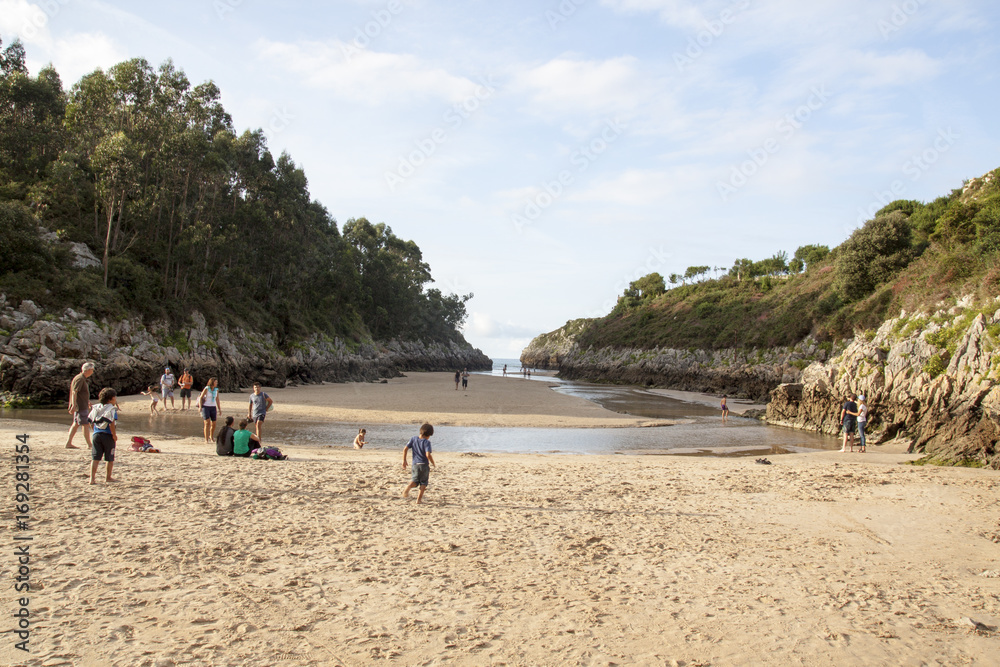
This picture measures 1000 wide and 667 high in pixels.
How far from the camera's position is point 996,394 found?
50.6ft

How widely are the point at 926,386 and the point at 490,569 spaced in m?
19.8

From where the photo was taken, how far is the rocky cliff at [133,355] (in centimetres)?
2347

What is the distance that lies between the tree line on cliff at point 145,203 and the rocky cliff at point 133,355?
53.8 inches

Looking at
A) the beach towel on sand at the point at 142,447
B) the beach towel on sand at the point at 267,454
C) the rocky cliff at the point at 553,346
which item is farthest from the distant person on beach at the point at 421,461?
the rocky cliff at the point at 553,346

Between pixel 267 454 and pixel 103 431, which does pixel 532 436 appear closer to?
pixel 267 454

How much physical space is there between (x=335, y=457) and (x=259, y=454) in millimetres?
1812

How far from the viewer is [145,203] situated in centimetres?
3319

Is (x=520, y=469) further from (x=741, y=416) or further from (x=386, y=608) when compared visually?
(x=741, y=416)

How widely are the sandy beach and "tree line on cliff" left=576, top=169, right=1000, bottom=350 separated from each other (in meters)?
17.6

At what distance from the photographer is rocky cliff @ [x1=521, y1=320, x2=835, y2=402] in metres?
43.3

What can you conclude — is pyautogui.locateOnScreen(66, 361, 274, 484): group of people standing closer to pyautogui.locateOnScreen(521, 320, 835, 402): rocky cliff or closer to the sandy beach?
the sandy beach

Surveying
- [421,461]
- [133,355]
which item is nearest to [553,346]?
[133,355]

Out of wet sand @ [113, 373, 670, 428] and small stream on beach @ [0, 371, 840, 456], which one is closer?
small stream on beach @ [0, 371, 840, 456]

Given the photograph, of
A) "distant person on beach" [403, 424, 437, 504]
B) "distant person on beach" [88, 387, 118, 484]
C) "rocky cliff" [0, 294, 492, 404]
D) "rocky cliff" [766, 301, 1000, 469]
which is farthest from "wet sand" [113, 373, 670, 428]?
"distant person on beach" [403, 424, 437, 504]
